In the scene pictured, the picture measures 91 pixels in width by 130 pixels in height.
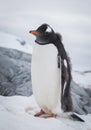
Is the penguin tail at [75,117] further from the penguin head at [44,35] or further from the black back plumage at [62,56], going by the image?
the penguin head at [44,35]

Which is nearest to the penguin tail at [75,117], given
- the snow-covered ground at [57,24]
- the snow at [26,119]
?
the snow at [26,119]

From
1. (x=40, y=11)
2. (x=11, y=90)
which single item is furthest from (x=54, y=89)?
(x=40, y=11)

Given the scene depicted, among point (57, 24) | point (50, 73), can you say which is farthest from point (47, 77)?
point (57, 24)

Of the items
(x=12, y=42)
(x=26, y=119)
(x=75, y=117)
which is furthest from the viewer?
(x=12, y=42)

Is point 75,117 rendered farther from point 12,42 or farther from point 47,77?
point 12,42

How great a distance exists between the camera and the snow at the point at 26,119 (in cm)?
120

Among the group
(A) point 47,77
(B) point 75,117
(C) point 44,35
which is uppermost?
(C) point 44,35

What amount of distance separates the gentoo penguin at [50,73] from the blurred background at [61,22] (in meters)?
0.13

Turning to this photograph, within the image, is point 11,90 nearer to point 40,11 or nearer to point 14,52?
point 14,52

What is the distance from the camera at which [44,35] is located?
4.67 feet

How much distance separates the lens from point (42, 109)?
4.72 ft

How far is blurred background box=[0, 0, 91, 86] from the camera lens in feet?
5.16

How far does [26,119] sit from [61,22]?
1.69ft

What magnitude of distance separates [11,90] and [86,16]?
0.47 metres
